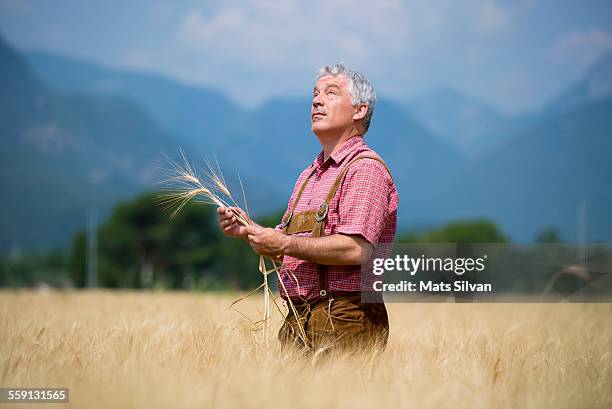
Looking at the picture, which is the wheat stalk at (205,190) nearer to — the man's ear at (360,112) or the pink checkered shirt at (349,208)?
the pink checkered shirt at (349,208)

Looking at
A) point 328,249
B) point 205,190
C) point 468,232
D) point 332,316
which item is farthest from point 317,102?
point 468,232

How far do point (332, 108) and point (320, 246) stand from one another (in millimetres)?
858

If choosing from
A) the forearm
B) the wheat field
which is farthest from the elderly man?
the wheat field

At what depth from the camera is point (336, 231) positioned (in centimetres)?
421

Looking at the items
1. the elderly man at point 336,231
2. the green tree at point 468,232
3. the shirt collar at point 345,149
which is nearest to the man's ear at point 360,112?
the elderly man at point 336,231

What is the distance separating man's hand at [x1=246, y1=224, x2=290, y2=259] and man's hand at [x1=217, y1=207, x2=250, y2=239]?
0.57 ft

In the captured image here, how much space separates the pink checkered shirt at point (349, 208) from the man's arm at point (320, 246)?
59mm

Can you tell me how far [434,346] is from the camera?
5215 mm

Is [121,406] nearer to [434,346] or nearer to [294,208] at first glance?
[294,208]

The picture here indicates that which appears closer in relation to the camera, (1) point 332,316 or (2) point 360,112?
(1) point 332,316

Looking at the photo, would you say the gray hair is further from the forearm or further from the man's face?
the forearm

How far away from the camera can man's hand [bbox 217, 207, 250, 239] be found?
4.42 metres

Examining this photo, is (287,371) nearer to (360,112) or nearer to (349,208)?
(349,208)

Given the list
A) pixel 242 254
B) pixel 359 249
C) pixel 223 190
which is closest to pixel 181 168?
pixel 223 190
